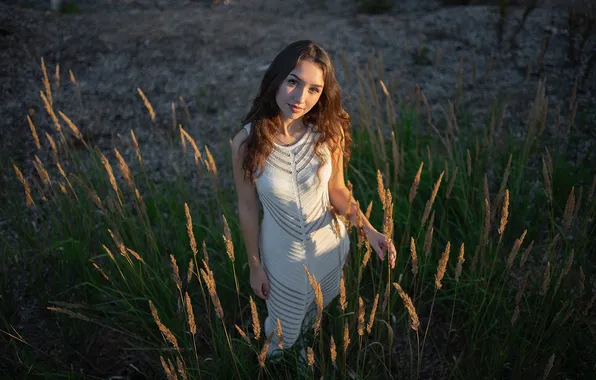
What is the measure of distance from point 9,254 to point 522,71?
393 centimetres

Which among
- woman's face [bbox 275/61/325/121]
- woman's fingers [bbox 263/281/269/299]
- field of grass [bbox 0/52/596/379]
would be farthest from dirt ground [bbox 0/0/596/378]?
woman's face [bbox 275/61/325/121]

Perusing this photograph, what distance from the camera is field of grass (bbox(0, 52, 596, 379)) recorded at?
1817 mm

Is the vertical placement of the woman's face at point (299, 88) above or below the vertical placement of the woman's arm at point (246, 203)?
above

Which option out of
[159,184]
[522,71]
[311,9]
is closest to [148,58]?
[159,184]

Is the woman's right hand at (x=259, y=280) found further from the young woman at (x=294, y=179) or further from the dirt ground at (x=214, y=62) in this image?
the dirt ground at (x=214, y=62)

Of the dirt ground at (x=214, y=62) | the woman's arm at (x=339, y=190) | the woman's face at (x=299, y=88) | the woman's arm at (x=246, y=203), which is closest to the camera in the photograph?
the woman's face at (x=299, y=88)

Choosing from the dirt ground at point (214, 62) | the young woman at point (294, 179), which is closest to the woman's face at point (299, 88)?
the young woman at point (294, 179)

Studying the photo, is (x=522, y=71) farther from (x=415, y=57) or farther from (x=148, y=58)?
(x=148, y=58)

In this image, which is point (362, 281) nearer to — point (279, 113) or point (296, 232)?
point (296, 232)

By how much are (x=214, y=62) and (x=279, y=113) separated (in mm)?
2902

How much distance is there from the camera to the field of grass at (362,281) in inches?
71.6

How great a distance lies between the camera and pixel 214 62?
4293mm

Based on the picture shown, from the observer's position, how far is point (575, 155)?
2.85 metres

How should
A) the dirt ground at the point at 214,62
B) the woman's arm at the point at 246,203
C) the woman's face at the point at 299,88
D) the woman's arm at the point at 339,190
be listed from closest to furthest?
1. the woman's face at the point at 299,88
2. the woman's arm at the point at 246,203
3. the woman's arm at the point at 339,190
4. the dirt ground at the point at 214,62
